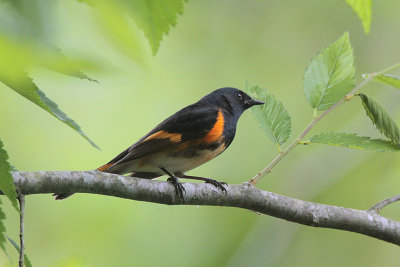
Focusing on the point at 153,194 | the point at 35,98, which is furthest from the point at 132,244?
the point at 35,98

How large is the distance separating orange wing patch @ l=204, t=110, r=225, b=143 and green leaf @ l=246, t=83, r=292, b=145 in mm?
1021

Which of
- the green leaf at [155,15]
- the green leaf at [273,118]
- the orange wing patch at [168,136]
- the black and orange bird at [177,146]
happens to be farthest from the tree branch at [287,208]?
the green leaf at [155,15]

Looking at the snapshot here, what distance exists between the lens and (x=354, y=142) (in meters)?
2.13

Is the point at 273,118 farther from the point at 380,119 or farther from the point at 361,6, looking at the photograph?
the point at 361,6

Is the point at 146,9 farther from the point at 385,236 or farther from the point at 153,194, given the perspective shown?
the point at 385,236

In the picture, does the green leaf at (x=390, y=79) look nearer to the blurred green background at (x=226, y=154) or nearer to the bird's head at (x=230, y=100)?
the blurred green background at (x=226, y=154)

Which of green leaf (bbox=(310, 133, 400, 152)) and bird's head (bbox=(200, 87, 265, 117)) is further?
bird's head (bbox=(200, 87, 265, 117))

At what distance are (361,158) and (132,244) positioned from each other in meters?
2.28

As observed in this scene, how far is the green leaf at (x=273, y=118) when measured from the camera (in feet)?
7.59

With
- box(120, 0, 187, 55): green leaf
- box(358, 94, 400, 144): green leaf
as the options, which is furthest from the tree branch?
box(120, 0, 187, 55): green leaf

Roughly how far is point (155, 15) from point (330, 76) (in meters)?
1.54

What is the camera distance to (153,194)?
6.93ft

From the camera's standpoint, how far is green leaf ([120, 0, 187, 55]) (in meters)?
0.83

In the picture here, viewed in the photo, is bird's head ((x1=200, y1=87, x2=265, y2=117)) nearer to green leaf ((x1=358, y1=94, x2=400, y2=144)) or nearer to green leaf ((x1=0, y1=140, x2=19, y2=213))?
green leaf ((x1=358, y1=94, x2=400, y2=144))
